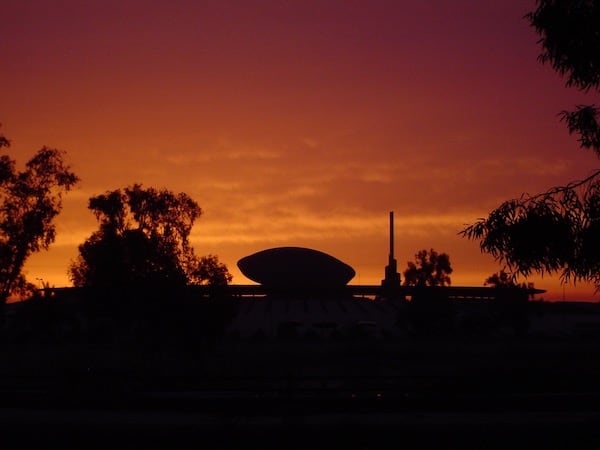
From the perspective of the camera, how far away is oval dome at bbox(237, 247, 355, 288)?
165 m

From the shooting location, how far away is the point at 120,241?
72375 mm

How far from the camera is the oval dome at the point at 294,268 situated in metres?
165

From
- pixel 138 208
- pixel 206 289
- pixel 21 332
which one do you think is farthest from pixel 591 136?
pixel 21 332

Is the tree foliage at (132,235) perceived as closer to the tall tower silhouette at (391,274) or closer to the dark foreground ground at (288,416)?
the dark foreground ground at (288,416)

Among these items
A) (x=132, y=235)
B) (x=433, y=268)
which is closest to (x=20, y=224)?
(x=132, y=235)

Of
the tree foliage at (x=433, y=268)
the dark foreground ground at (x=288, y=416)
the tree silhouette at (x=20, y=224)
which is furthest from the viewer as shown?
the tree foliage at (x=433, y=268)

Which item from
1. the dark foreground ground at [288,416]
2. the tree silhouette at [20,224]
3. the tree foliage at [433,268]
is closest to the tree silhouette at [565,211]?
the dark foreground ground at [288,416]

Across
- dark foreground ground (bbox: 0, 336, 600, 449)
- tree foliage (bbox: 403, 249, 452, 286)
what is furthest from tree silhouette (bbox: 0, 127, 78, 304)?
tree foliage (bbox: 403, 249, 452, 286)

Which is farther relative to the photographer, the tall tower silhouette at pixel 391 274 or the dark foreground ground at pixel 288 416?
the tall tower silhouette at pixel 391 274

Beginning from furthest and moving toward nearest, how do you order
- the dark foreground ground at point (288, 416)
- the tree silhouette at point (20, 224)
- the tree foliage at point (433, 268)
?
the tree foliage at point (433, 268) → the tree silhouette at point (20, 224) → the dark foreground ground at point (288, 416)

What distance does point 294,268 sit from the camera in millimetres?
165500

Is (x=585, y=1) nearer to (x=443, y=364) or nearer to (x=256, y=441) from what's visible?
(x=256, y=441)

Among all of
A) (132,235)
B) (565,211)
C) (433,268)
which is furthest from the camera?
(433,268)

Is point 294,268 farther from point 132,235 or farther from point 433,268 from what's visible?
point 132,235
